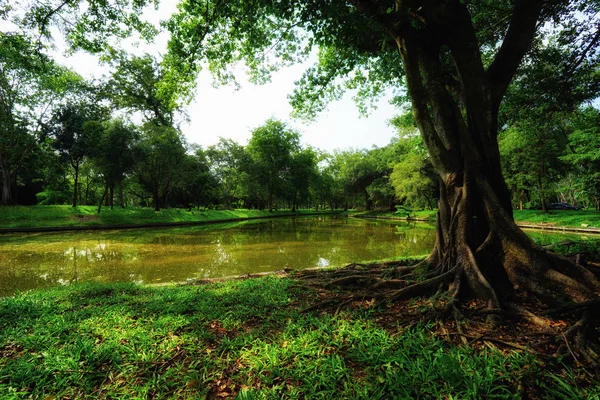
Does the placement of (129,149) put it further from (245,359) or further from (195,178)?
(245,359)

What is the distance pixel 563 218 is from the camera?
20.9m

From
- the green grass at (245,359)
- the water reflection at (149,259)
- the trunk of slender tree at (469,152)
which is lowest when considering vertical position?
the water reflection at (149,259)

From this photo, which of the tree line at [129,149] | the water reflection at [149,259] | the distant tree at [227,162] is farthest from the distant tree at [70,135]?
the distant tree at [227,162]

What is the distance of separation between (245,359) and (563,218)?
28.1 meters

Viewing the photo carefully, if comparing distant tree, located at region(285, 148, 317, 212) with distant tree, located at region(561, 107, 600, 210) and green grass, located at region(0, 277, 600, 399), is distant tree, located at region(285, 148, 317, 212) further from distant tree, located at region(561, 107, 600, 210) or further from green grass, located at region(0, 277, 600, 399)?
green grass, located at region(0, 277, 600, 399)

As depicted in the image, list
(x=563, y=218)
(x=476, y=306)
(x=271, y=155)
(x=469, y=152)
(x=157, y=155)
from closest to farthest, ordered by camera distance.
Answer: (x=476, y=306) < (x=469, y=152) < (x=563, y=218) < (x=157, y=155) < (x=271, y=155)

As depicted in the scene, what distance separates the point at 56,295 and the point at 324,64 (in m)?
8.71

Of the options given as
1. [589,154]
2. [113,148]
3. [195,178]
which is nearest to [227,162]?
[195,178]

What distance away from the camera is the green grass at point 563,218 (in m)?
18.6

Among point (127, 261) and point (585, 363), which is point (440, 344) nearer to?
point (585, 363)

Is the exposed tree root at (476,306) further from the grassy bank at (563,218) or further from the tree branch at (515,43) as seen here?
the grassy bank at (563,218)

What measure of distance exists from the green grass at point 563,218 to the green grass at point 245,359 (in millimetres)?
23321

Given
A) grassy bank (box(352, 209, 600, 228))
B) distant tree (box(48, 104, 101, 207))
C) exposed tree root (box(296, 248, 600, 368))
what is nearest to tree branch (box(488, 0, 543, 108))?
exposed tree root (box(296, 248, 600, 368))

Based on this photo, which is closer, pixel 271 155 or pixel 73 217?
pixel 73 217
